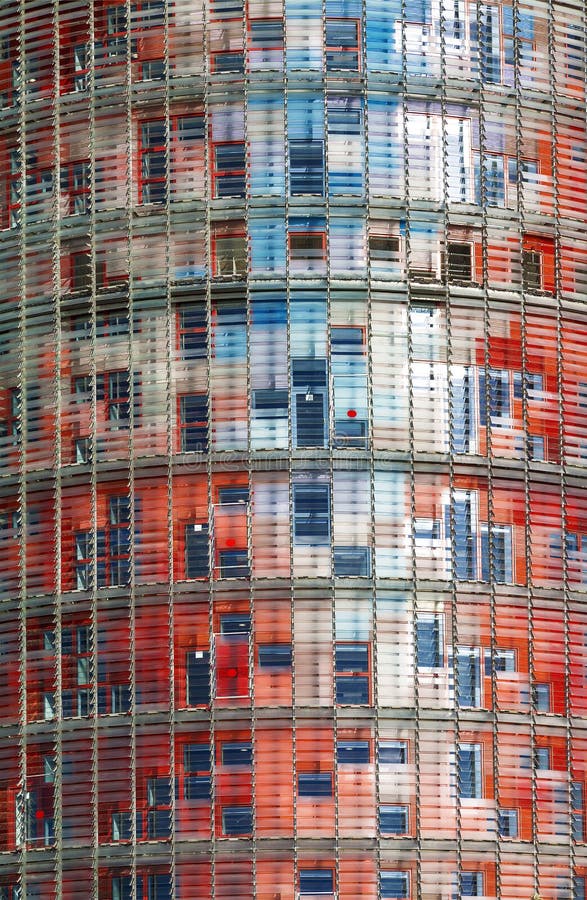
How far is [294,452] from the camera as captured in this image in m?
87.4

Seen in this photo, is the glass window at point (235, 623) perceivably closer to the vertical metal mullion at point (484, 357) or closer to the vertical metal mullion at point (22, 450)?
the vertical metal mullion at point (22, 450)

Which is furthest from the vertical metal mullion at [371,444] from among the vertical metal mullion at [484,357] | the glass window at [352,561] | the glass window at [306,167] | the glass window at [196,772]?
the glass window at [196,772]

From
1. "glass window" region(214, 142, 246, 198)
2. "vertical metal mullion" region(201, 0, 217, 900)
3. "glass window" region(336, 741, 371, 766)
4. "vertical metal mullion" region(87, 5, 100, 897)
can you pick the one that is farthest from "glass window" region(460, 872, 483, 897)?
"glass window" region(214, 142, 246, 198)

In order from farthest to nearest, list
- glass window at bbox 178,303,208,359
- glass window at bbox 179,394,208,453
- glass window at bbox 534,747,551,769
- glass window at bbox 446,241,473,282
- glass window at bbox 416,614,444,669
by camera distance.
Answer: glass window at bbox 446,241,473,282
glass window at bbox 178,303,208,359
glass window at bbox 179,394,208,453
glass window at bbox 534,747,551,769
glass window at bbox 416,614,444,669

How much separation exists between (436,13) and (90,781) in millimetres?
37012

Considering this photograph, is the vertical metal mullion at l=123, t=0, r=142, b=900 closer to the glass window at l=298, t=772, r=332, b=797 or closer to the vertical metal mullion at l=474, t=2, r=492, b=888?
the glass window at l=298, t=772, r=332, b=797

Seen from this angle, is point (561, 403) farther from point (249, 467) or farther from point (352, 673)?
point (352, 673)

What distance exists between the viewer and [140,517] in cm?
8812

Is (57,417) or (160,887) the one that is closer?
(160,887)

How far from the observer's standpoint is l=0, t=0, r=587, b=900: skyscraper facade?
85.4m

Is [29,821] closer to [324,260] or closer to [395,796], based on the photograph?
[395,796]

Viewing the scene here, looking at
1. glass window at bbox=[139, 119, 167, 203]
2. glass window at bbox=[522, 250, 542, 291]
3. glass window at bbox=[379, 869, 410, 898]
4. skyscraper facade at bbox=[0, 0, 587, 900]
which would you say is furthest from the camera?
glass window at bbox=[522, 250, 542, 291]

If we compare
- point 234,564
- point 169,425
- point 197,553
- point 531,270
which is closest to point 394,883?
point 234,564

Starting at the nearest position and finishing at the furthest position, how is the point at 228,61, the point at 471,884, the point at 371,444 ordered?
the point at 471,884 → the point at 371,444 → the point at 228,61
